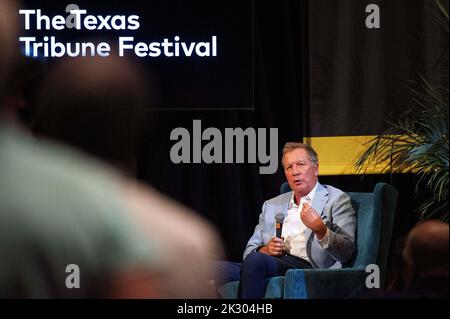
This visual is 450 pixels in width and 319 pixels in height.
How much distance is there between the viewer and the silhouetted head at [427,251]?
5.32ft

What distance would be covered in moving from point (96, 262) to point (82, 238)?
0.03 meters

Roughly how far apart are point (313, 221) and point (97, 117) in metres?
2.89

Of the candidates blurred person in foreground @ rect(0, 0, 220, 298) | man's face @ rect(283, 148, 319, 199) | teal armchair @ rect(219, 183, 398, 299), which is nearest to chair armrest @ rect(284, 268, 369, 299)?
teal armchair @ rect(219, 183, 398, 299)

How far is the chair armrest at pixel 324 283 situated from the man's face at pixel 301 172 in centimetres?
65

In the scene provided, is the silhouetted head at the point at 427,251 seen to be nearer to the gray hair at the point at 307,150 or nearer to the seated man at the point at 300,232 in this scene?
the seated man at the point at 300,232

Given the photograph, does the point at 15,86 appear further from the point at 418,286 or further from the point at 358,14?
the point at 358,14

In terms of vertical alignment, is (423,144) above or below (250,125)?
below

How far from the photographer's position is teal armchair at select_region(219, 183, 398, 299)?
3654 millimetres

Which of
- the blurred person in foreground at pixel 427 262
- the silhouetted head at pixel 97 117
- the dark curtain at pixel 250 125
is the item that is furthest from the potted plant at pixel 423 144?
the silhouetted head at pixel 97 117

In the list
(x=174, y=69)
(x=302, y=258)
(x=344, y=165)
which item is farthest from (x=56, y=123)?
(x=344, y=165)

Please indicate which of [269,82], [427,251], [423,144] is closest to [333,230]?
[423,144]

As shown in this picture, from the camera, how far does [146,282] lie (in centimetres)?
91

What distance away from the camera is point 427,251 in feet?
5.39

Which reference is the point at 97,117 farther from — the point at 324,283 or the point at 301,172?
the point at 301,172
